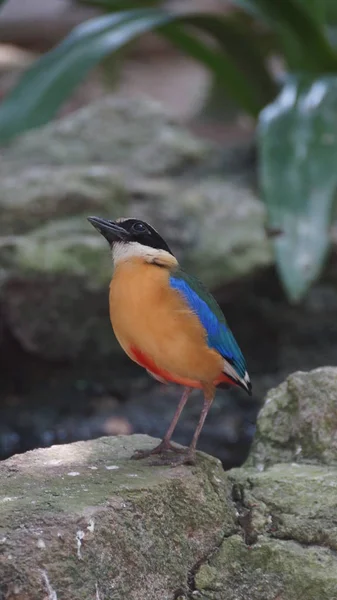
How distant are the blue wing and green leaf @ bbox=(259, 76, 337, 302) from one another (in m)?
2.04

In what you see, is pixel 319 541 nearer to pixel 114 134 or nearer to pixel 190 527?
pixel 190 527

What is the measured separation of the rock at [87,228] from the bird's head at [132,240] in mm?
2287

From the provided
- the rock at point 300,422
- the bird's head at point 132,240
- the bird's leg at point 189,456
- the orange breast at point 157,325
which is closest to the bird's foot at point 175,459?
the bird's leg at point 189,456

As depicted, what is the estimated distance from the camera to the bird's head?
2.96m

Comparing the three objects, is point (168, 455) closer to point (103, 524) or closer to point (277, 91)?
point (103, 524)

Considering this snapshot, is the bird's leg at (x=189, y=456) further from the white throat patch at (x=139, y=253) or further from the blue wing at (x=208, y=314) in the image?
the white throat patch at (x=139, y=253)

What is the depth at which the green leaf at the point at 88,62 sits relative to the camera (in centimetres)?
590

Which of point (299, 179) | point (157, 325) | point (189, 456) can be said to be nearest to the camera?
point (157, 325)

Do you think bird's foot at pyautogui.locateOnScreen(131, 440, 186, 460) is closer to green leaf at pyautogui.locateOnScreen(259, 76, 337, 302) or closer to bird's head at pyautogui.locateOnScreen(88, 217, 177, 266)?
bird's head at pyautogui.locateOnScreen(88, 217, 177, 266)

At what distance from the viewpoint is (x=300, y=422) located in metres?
3.22

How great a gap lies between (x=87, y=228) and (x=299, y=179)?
1.44 meters

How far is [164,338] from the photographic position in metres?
2.78

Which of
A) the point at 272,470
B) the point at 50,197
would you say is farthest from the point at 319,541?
the point at 50,197

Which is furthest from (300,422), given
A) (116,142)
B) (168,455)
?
(116,142)
